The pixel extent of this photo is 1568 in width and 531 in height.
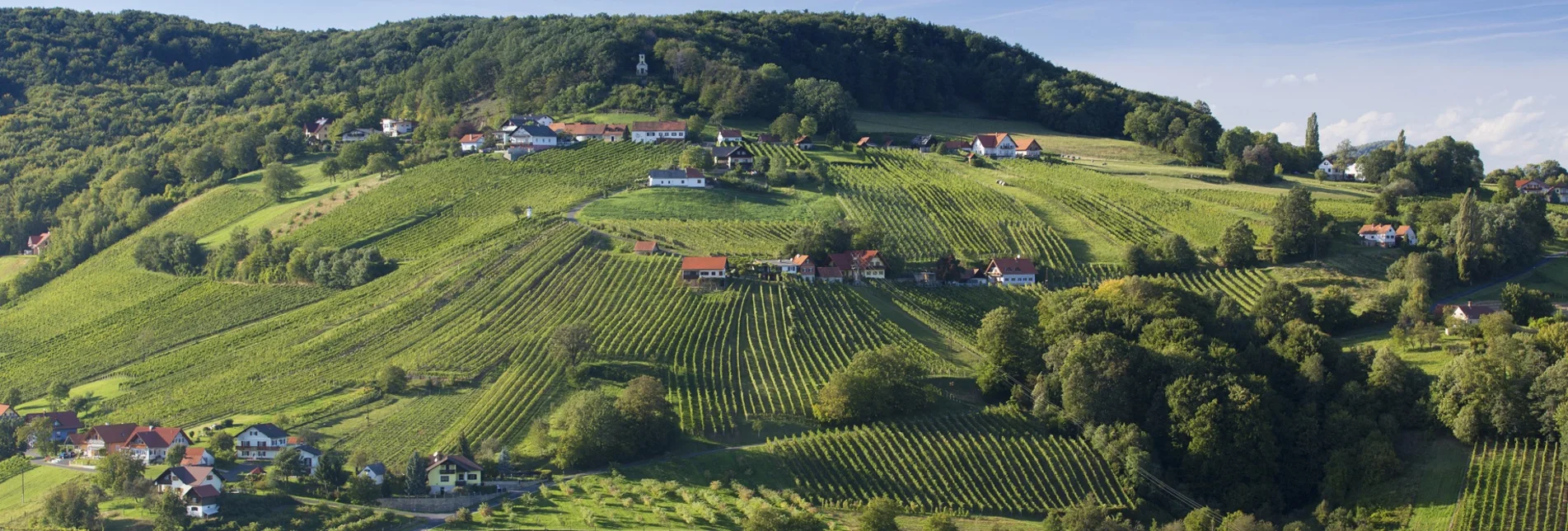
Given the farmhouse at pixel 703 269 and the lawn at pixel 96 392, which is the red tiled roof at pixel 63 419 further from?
the farmhouse at pixel 703 269

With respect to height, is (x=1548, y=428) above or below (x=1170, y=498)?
above

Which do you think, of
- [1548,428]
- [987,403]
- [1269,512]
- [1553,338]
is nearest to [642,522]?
[987,403]

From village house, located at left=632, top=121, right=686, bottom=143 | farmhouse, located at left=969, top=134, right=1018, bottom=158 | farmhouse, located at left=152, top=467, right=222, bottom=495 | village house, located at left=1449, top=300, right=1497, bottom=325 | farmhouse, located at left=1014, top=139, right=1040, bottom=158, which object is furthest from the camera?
farmhouse, located at left=969, top=134, right=1018, bottom=158

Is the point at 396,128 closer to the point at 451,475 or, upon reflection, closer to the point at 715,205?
the point at 715,205

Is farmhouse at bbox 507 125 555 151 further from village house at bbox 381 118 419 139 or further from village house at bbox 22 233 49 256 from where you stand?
village house at bbox 22 233 49 256

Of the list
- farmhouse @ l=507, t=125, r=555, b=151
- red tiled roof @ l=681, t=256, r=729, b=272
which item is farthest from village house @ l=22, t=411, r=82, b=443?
farmhouse @ l=507, t=125, r=555, b=151

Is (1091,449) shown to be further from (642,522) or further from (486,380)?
(486,380)

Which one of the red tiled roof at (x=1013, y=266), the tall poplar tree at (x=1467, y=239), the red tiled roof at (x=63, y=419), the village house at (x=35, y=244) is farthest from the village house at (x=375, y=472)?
the tall poplar tree at (x=1467, y=239)

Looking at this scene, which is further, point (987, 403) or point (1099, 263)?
point (1099, 263)
